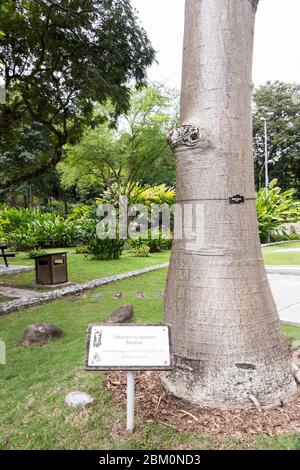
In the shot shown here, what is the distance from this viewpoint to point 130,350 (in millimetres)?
2211

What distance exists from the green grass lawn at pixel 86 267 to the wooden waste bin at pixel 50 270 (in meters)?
0.32

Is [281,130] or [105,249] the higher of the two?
[281,130]

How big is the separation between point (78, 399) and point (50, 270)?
4.94m

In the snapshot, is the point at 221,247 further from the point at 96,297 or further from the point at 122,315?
the point at 96,297

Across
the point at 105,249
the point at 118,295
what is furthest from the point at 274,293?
the point at 105,249

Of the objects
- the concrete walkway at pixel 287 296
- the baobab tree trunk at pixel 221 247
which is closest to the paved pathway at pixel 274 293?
the concrete walkway at pixel 287 296

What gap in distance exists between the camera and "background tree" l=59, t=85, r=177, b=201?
1825 centimetres

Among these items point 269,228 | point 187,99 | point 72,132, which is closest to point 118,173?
point 269,228

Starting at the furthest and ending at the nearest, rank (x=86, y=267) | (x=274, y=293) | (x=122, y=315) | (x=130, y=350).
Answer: (x=86, y=267) < (x=274, y=293) < (x=122, y=315) < (x=130, y=350)

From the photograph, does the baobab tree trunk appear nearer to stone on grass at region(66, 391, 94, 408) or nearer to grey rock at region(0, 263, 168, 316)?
stone on grass at region(66, 391, 94, 408)

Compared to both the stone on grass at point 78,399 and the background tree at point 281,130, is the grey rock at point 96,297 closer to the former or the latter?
the stone on grass at point 78,399

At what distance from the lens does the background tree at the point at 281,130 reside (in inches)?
1235
